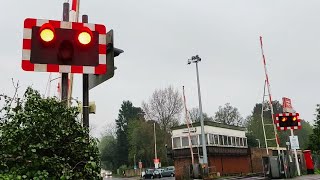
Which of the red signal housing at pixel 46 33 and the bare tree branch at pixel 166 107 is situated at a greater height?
the bare tree branch at pixel 166 107

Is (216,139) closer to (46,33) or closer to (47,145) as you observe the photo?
(46,33)

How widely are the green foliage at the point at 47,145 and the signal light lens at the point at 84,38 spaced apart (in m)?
→ 0.78

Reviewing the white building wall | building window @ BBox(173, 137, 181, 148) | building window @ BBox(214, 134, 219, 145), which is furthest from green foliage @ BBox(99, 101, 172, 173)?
building window @ BBox(214, 134, 219, 145)

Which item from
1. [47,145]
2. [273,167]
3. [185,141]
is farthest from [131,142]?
[47,145]

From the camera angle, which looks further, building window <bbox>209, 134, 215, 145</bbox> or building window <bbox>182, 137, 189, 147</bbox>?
building window <bbox>182, 137, 189, 147</bbox>

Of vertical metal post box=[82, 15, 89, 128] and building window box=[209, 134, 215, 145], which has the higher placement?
building window box=[209, 134, 215, 145]

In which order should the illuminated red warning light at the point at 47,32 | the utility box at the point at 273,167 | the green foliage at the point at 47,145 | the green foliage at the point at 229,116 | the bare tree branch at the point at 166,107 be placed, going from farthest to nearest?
the green foliage at the point at 229,116 < the bare tree branch at the point at 166,107 < the utility box at the point at 273,167 < the illuminated red warning light at the point at 47,32 < the green foliage at the point at 47,145

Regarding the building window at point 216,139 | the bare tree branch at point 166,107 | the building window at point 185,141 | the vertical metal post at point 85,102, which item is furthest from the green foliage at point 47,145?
the bare tree branch at point 166,107

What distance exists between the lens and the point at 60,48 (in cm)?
438

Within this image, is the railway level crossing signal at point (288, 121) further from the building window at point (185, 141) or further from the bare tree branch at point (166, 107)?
the bare tree branch at point (166, 107)

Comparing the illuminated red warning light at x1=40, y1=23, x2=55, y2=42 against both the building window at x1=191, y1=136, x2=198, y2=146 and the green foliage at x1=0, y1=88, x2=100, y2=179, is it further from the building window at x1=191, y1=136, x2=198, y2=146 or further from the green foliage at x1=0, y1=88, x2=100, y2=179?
Result: the building window at x1=191, y1=136, x2=198, y2=146

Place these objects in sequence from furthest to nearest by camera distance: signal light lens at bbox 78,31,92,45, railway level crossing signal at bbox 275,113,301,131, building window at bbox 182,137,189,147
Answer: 1. building window at bbox 182,137,189,147
2. railway level crossing signal at bbox 275,113,301,131
3. signal light lens at bbox 78,31,92,45

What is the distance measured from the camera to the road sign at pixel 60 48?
432cm

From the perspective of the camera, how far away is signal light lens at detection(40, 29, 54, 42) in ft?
14.0
